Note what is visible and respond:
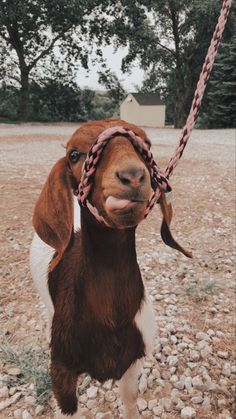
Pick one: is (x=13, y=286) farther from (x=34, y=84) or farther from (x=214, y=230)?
(x=34, y=84)

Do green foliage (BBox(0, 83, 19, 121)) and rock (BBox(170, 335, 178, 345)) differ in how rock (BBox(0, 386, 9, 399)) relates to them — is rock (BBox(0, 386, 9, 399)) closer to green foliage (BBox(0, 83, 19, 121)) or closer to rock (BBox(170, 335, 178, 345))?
rock (BBox(170, 335, 178, 345))

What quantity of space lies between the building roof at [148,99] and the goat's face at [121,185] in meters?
43.6

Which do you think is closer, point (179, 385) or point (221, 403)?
point (221, 403)

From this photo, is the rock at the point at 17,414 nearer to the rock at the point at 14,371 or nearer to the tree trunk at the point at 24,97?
the rock at the point at 14,371

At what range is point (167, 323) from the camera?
3.39 metres

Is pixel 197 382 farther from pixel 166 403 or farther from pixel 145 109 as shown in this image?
pixel 145 109

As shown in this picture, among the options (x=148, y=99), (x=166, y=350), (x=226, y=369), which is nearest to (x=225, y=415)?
(x=226, y=369)

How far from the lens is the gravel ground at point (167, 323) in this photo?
262cm

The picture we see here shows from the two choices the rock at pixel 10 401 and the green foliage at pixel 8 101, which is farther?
the green foliage at pixel 8 101

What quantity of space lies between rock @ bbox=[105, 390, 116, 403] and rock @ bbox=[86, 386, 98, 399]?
8 cm

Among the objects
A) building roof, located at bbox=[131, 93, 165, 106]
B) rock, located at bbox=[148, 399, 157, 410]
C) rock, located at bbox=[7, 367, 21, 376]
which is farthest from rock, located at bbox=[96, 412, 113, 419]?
building roof, located at bbox=[131, 93, 165, 106]

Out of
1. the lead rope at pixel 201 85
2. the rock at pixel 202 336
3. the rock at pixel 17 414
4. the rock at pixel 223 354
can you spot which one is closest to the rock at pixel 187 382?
the rock at pixel 223 354

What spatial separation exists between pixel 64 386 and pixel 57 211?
1.00 meters

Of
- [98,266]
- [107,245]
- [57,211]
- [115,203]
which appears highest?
[115,203]
